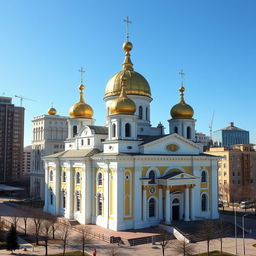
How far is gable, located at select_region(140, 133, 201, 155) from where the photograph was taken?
31.3m

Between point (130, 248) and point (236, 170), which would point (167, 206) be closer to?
point (130, 248)

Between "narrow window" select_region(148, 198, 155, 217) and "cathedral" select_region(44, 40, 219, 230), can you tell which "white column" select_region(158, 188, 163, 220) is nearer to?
"cathedral" select_region(44, 40, 219, 230)

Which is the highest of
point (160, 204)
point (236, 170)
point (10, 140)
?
point (10, 140)

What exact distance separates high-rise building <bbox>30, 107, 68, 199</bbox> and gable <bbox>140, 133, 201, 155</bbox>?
31564 millimetres

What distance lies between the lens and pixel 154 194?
31.5 m

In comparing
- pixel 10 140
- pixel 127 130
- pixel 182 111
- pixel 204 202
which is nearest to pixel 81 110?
pixel 127 130

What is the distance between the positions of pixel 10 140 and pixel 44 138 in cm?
1478

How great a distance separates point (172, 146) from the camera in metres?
32.7

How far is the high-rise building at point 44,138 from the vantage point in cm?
5981

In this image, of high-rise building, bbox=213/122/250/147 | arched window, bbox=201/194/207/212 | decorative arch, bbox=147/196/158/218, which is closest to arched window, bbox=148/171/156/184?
decorative arch, bbox=147/196/158/218

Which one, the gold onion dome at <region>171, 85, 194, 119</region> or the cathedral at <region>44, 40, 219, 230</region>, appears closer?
the cathedral at <region>44, 40, 219, 230</region>

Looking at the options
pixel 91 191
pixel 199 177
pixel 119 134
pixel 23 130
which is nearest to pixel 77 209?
pixel 91 191

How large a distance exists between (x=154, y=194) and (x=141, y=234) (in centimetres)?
437

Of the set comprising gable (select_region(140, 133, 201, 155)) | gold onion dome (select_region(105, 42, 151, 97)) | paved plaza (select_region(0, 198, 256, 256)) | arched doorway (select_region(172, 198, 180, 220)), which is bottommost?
paved plaza (select_region(0, 198, 256, 256))
